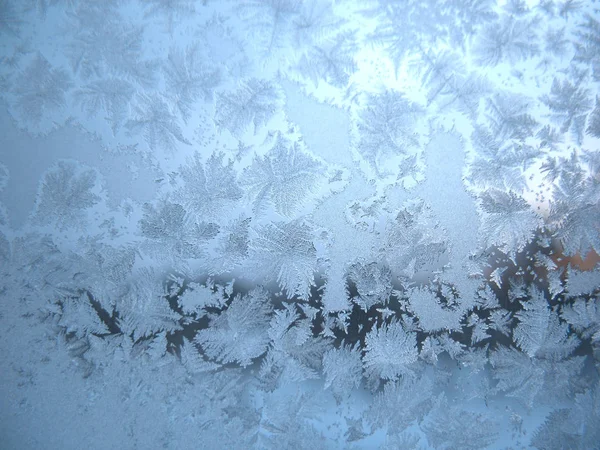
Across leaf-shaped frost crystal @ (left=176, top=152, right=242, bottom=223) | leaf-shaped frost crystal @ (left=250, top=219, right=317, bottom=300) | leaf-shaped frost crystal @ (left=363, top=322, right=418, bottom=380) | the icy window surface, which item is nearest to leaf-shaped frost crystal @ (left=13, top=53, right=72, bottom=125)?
the icy window surface

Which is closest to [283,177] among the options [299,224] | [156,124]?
[299,224]

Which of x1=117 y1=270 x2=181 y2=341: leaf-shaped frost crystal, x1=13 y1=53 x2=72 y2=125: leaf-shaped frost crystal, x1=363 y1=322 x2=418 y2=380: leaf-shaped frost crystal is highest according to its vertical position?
x1=13 y1=53 x2=72 y2=125: leaf-shaped frost crystal

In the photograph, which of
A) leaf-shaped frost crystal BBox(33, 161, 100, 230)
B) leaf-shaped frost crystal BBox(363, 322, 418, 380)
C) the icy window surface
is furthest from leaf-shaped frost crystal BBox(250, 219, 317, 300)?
leaf-shaped frost crystal BBox(33, 161, 100, 230)

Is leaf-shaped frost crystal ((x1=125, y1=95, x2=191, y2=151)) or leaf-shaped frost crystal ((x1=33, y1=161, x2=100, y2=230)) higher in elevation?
leaf-shaped frost crystal ((x1=125, y1=95, x2=191, y2=151))

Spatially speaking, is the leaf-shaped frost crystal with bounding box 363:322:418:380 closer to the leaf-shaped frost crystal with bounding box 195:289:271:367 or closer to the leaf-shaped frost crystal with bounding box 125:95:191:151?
the leaf-shaped frost crystal with bounding box 195:289:271:367

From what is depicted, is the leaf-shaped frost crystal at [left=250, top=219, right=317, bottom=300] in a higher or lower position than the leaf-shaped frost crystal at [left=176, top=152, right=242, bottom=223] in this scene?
lower

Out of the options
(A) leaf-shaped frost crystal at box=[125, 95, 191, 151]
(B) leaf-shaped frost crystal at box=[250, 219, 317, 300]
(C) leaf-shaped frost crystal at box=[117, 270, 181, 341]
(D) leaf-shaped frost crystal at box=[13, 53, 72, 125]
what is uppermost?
(D) leaf-shaped frost crystal at box=[13, 53, 72, 125]

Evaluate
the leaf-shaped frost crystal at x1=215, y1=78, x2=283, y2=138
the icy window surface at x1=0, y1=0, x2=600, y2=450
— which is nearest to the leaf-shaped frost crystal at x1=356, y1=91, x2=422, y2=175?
the icy window surface at x1=0, y1=0, x2=600, y2=450

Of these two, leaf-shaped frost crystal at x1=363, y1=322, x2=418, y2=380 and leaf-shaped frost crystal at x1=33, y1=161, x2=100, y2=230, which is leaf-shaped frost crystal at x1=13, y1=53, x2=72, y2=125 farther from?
leaf-shaped frost crystal at x1=363, y1=322, x2=418, y2=380

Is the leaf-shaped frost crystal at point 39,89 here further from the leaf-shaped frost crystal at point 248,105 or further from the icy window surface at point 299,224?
the leaf-shaped frost crystal at point 248,105
